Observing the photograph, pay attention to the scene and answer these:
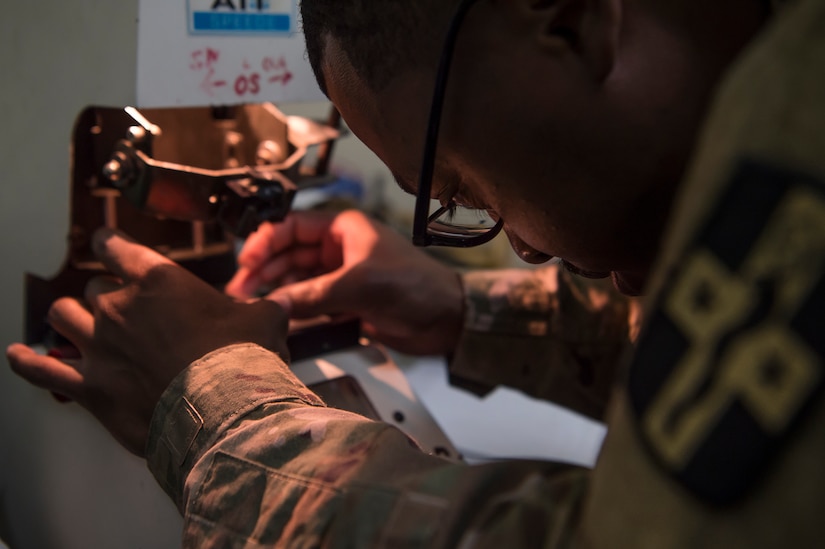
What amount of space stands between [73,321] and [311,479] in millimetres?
403

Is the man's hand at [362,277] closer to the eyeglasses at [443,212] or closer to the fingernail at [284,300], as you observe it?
the fingernail at [284,300]

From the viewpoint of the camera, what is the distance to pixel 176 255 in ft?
2.97

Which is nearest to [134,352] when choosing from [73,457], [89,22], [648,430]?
[73,457]

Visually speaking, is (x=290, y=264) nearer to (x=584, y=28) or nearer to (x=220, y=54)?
(x=220, y=54)

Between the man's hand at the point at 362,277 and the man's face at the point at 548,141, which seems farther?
the man's hand at the point at 362,277

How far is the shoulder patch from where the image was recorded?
0.86 feet

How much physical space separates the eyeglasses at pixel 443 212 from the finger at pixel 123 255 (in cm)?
28

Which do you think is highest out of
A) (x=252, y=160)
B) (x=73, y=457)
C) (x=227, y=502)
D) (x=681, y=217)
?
(x=681, y=217)

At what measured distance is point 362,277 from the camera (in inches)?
36.1

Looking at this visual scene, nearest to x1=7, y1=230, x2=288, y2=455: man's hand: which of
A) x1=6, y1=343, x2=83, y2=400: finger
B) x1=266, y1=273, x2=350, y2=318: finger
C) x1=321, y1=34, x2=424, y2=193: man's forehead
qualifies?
x1=6, y1=343, x2=83, y2=400: finger

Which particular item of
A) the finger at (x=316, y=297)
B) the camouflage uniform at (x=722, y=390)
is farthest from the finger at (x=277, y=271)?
the camouflage uniform at (x=722, y=390)

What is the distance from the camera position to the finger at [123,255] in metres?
0.73

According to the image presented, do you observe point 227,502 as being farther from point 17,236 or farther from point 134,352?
point 17,236

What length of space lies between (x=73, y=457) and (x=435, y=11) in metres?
0.61
